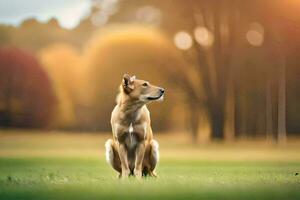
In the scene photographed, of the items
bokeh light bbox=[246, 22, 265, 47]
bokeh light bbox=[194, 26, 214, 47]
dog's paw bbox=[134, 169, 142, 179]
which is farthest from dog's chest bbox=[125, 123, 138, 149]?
bokeh light bbox=[194, 26, 214, 47]

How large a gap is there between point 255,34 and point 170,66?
177 centimetres

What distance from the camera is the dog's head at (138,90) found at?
6855 millimetres

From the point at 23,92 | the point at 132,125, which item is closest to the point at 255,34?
the point at 23,92

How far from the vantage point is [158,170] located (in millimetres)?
8586

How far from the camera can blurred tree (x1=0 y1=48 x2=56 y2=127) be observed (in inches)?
460

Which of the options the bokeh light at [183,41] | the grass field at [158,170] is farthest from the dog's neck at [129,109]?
the bokeh light at [183,41]

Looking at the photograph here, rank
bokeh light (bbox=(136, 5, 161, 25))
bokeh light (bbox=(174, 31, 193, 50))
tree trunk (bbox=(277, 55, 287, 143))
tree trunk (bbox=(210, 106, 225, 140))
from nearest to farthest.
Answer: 1. tree trunk (bbox=(277, 55, 287, 143))
2. bokeh light (bbox=(136, 5, 161, 25))
3. bokeh light (bbox=(174, 31, 193, 50))
4. tree trunk (bbox=(210, 106, 225, 140))

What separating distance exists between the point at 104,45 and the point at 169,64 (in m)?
1.52

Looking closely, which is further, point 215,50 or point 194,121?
point 194,121

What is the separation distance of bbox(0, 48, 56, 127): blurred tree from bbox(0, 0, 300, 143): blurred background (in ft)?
0.06

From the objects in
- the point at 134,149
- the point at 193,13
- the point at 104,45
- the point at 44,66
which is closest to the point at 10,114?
the point at 44,66

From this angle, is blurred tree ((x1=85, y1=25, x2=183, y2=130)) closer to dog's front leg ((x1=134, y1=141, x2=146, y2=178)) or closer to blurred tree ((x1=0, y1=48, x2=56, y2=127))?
blurred tree ((x1=0, y1=48, x2=56, y2=127))

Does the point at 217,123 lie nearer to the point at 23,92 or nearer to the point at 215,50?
the point at 215,50

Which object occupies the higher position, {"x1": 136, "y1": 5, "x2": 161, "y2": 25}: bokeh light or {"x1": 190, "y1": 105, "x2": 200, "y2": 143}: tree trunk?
{"x1": 136, "y1": 5, "x2": 161, "y2": 25}: bokeh light
